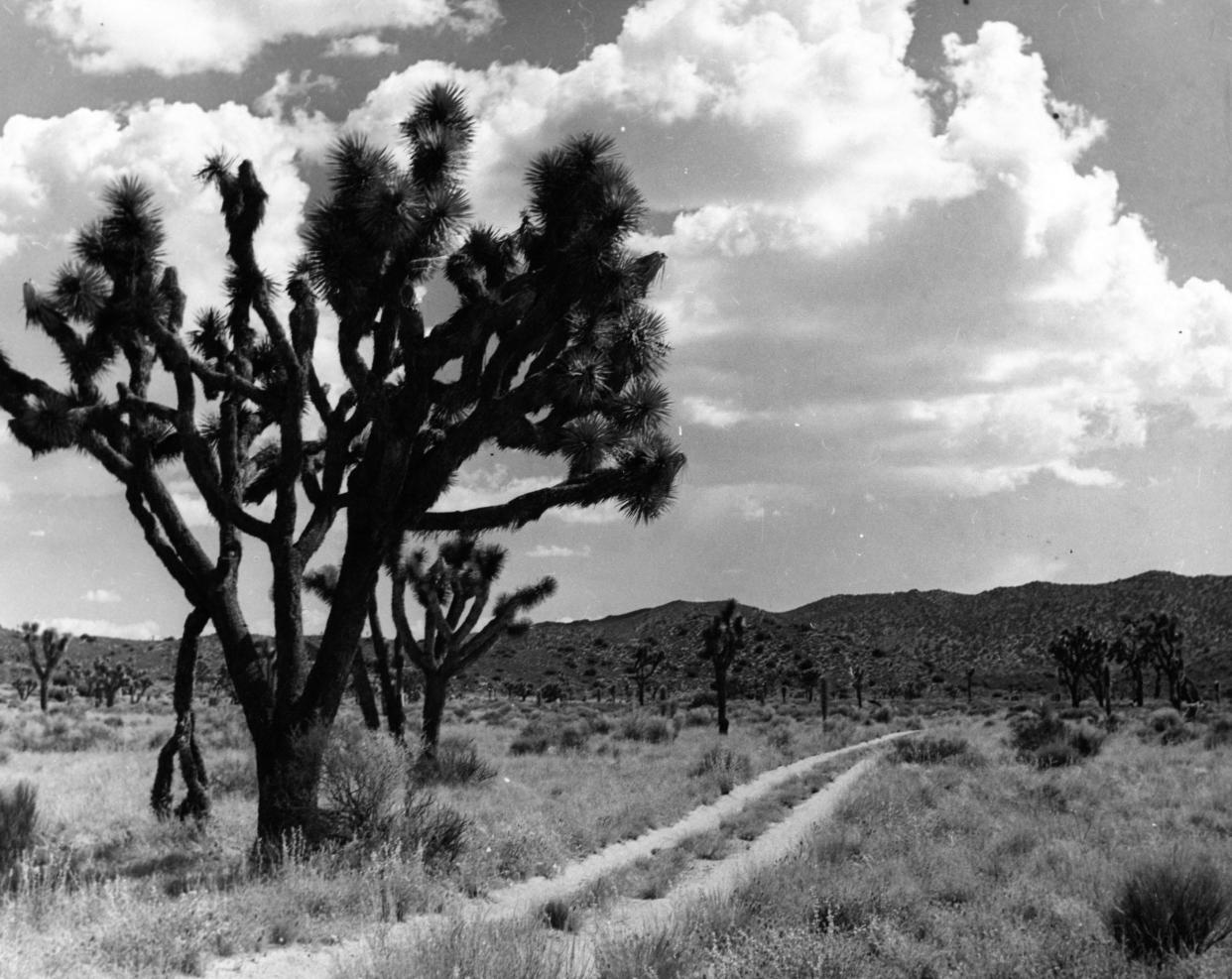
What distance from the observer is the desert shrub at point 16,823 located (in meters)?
11.2

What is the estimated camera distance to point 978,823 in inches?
576

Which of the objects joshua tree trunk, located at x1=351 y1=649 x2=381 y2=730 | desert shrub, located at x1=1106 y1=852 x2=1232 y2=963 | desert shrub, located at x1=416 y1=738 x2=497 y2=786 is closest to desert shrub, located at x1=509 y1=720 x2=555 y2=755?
joshua tree trunk, located at x1=351 y1=649 x2=381 y2=730

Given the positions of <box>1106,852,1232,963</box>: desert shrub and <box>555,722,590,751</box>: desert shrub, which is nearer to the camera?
<box>1106,852,1232,963</box>: desert shrub

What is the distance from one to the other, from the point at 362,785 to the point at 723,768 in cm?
1278

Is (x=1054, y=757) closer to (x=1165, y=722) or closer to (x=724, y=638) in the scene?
(x=1165, y=722)

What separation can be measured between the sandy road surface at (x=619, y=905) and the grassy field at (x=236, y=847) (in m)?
0.23

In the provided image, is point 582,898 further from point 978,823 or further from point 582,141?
point 582,141

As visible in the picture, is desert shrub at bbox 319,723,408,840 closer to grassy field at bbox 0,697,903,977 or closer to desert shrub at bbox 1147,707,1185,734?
grassy field at bbox 0,697,903,977

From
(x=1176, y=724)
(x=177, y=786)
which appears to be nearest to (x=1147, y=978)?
(x=177, y=786)

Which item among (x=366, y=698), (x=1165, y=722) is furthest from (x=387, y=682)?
(x=1165, y=722)

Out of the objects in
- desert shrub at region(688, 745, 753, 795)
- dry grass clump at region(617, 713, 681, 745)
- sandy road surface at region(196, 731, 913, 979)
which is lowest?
dry grass clump at region(617, 713, 681, 745)

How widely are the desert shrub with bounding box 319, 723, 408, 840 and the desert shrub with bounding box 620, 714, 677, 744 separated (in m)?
22.0

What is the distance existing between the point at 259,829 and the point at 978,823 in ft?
32.5

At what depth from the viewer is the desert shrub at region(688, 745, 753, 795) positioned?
69.9 ft
